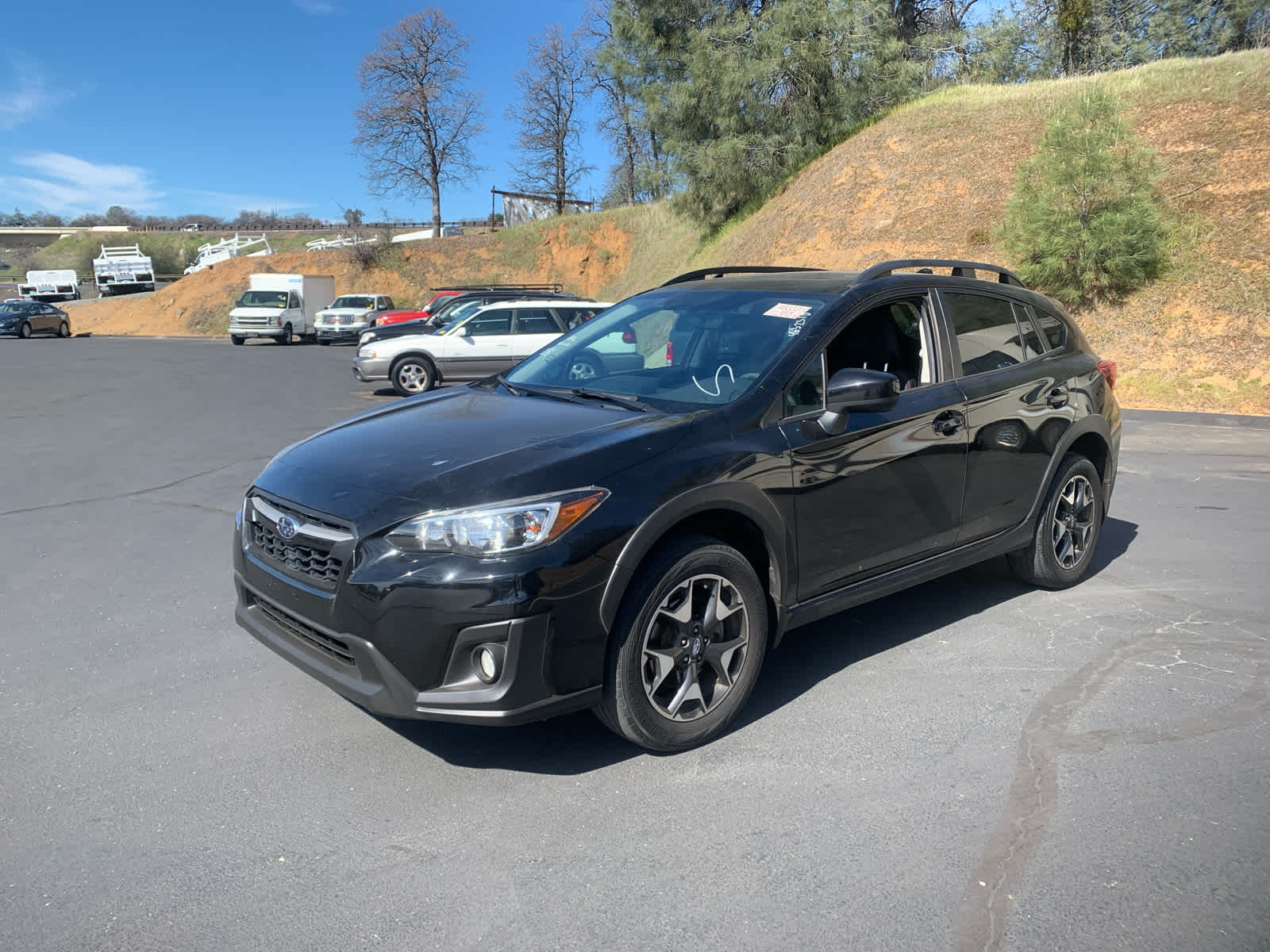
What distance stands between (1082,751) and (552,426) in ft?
7.79

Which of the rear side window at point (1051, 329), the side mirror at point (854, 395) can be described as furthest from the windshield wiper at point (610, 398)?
the rear side window at point (1051, 329)

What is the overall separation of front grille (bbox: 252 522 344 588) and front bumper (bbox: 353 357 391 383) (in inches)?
555

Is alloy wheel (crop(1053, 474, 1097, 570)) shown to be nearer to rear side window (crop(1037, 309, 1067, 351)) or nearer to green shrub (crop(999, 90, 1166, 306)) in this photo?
rear side window (crop(1037, 309, 1067, 351))

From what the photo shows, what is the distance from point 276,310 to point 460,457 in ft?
114

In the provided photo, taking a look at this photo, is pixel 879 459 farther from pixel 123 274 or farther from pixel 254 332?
pixel 123 274

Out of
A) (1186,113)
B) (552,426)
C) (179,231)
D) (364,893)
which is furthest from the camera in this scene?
(179,231)

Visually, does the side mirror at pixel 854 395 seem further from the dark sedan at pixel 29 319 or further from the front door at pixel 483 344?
→ the dark sedan at pixel 29 319

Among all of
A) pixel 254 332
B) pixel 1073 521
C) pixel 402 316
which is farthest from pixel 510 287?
pixel 1073 521

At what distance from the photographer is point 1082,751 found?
3719 mm

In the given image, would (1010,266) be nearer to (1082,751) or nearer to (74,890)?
(1082,751)

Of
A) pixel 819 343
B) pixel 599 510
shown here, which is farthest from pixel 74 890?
pixel 819 343

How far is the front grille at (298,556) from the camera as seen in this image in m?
3.38

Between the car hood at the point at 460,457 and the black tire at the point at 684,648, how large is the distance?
1.40 feet

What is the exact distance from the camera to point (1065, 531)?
18.4ft
